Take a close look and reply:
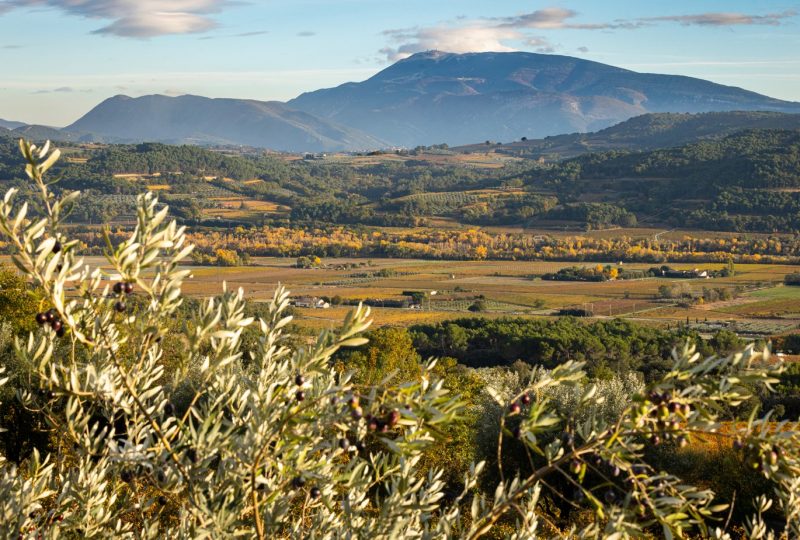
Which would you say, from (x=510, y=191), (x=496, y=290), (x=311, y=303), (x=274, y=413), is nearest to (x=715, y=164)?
(x=510, y=191)

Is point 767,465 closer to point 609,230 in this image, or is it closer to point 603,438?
point 603,438

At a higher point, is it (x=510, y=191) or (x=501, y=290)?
(x=510, y=191)

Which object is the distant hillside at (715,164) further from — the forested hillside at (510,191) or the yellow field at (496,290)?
the yellow field at (496,290)

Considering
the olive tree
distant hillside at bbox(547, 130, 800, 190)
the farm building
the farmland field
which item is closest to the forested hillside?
distant hillside at bbox(547, 130, 800, 190)

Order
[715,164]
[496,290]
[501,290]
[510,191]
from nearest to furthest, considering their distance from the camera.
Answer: [496,290] < [501,290] < [715,164] < [510,191]

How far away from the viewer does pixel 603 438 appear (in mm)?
4469

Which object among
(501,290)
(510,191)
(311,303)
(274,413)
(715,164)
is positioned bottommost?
(501,290)

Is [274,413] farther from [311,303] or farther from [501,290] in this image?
[501,290]

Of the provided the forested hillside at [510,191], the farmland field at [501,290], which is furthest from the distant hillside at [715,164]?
the farmland field at [501,290]

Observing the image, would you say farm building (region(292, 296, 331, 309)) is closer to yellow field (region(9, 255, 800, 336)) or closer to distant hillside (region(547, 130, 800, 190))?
yellow field (region(9, 255, 800, 336))

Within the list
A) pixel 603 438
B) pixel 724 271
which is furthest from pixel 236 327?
pixel 724 271

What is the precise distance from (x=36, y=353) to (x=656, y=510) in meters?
3.28

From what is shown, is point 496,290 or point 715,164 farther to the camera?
point 715,164

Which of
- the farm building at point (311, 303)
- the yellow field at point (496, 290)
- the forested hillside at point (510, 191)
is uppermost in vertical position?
the forested hillside at point (510, 191)
